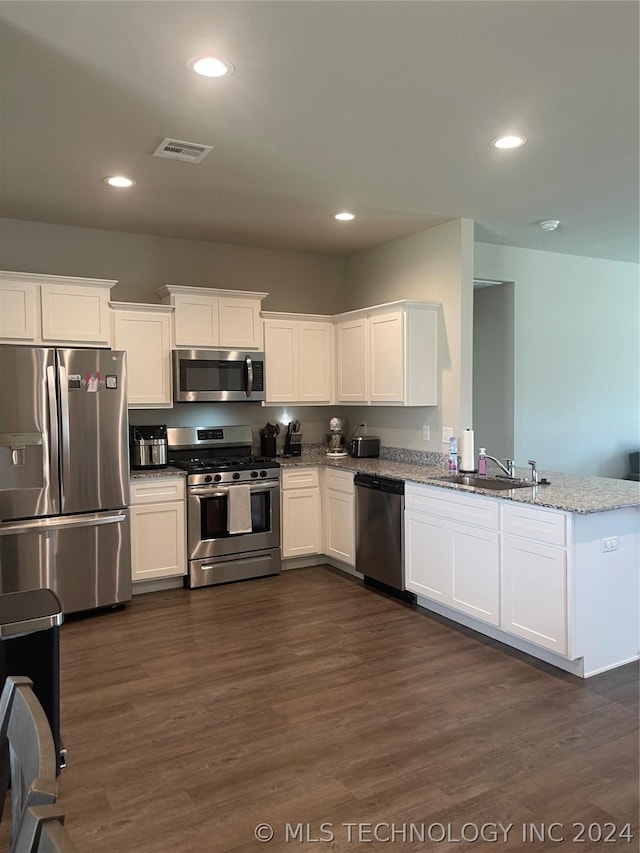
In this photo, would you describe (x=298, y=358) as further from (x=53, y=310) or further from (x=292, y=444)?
(x=53, y=310)

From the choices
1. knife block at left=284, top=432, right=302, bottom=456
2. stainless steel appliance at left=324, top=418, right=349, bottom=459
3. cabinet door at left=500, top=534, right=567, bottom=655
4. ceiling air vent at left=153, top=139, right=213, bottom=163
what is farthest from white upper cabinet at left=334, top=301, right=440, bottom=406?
ceiling air vent at left=153, top=139, right=213, bottom=163

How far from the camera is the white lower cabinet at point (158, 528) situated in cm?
462

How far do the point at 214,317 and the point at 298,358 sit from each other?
90 centimetres

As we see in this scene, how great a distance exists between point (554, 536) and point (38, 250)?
4219 millimetres

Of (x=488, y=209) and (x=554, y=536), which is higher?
(x=488, y=209)

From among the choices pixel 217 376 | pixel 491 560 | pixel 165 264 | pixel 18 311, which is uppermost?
pixel 165 264

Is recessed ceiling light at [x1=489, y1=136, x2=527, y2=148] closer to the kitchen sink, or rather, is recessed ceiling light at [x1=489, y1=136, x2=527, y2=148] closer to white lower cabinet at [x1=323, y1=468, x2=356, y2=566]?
the kitchen sink

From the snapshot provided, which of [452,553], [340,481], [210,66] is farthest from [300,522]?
[210,66]

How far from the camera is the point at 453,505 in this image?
393 centimetres

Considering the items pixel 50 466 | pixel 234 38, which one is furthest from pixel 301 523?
pixel 234 38

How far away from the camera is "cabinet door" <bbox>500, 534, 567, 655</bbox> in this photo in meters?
3.21

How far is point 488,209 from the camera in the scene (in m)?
4.47

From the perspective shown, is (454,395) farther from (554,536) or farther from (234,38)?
(234,38)

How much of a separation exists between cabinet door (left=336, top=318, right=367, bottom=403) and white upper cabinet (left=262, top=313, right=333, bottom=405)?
0.42 feet
